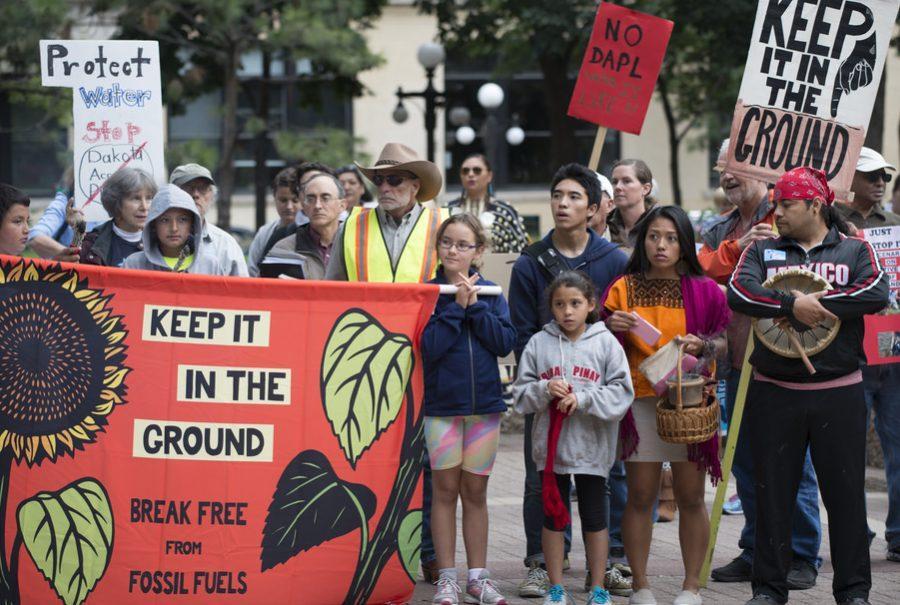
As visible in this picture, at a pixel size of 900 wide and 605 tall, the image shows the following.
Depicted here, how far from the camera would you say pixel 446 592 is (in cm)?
669

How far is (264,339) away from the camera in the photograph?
6.21m

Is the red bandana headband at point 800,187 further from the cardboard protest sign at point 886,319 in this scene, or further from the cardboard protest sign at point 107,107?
the cardboard protest sign at point 107,107

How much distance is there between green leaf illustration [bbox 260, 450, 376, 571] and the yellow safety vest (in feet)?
4.12

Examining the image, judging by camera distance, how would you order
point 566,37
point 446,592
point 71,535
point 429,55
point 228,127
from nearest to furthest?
point 71,535 → point 446,592 → point 429,55 → point 228,127 → point 566,37

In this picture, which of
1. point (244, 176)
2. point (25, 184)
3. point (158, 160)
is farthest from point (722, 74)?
point (158, 160)

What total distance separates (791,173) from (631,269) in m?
0.87

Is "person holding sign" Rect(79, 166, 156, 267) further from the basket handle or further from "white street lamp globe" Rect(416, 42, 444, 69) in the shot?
"white street lamp globe" Rect(416, 42, 444, 69)

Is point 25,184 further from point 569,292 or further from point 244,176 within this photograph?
point 569,292

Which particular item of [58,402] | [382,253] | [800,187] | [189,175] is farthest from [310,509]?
[189,175]

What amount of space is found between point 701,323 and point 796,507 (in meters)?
1.29

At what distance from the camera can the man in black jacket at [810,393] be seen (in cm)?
641

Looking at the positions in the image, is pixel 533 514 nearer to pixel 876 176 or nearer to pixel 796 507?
pixel 796 507

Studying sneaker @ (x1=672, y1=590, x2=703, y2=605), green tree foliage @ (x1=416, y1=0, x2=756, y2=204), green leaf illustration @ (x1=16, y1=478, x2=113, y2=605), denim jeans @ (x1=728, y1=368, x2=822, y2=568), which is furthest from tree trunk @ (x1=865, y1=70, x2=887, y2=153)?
green leaf illustration @ (x1=16, y1=478, x2=113, y2=605)

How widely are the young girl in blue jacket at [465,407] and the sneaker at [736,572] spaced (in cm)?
138
